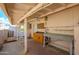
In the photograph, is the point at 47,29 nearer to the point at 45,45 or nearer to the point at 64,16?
the point at 45,45

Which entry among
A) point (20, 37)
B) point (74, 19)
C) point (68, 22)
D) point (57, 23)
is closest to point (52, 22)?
point (57, 23)

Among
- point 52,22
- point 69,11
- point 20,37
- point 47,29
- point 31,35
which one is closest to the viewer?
point 69,11

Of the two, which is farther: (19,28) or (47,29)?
(19,28)

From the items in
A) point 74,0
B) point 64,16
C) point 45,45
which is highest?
point 64,16

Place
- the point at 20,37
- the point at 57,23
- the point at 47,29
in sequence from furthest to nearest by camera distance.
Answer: the point at 20,37
the point at 47,29
the point at 57,23

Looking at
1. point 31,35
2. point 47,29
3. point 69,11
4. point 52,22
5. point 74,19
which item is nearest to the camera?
point 74,19

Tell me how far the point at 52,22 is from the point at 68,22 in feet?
4.94

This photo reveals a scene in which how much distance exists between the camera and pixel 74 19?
3.72 meters
